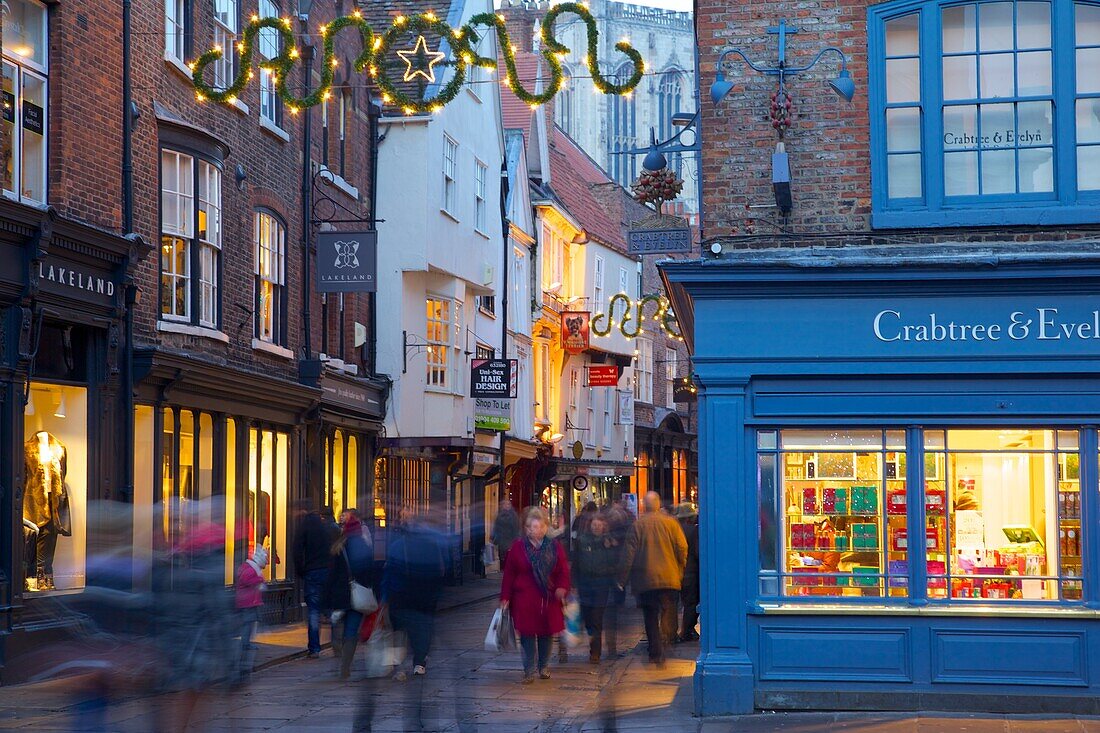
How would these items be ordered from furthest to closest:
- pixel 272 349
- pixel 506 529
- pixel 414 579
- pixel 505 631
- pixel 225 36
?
1. pixel 506 529
2. pixel 272 349
3. pixel 225 36
4. pixel 505 631
5. pixel 414 579

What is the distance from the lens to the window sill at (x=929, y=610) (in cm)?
1237

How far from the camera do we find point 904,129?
13.2 m

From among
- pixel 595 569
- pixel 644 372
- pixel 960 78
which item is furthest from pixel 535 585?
pixel 644 372

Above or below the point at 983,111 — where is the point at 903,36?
above

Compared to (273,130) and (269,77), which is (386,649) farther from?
(269,77)

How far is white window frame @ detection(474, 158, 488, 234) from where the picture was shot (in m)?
33.3

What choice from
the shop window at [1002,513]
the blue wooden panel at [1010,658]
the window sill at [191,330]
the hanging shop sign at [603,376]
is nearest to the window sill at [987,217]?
the shop window at [1002,513]

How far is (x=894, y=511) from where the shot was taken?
1289 centimetres

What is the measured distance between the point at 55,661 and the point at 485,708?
5.10 meters

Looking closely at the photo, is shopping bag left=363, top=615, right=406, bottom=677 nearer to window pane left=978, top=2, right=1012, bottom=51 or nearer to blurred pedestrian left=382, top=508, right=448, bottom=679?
blurred pedestrian left=382, top=508, right=448, bottom=679

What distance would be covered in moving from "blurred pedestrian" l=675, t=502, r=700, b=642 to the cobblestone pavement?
5.72 feet

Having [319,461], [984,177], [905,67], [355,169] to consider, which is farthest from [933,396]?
[355,169]

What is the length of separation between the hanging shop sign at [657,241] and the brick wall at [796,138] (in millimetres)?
1326

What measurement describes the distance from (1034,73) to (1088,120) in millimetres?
636
